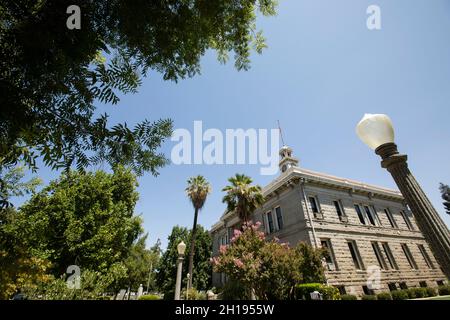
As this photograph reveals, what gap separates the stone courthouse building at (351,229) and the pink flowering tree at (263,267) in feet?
16.6

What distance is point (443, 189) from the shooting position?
117ft

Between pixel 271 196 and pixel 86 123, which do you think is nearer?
pixel 86 123

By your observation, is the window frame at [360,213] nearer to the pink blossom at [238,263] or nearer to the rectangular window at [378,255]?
the rectangular window at [378,255]

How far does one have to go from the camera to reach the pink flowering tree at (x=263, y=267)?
14062 mm

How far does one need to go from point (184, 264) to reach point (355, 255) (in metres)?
29.2

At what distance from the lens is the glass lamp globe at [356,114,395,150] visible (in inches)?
115

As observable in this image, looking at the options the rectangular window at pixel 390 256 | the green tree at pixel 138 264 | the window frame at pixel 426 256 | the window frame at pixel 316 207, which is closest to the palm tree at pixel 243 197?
the window frame at pixel 316 207

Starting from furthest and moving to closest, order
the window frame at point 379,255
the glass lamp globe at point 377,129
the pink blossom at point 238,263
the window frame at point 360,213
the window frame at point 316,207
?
the window frame at point 360,213 < the window frame at point 379,255 < the window frame at point 316,207 < the pink blossom at point 238,263 < the glass lamp globe at point 377,129
